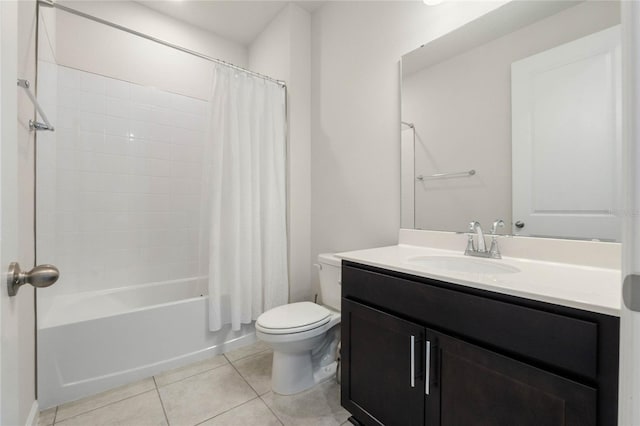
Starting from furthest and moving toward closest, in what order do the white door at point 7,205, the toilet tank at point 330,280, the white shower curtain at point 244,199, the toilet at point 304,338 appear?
the white shower curtain at point 244,199, the toilet tank at point 330,280, the toilet at point 304,338, the white door at point 7,205

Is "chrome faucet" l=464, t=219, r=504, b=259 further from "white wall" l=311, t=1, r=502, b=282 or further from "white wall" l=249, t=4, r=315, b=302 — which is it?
"white wall" l=249, t=4, r=315, b=302

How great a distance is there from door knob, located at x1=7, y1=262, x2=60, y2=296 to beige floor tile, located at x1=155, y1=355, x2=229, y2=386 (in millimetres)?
1426

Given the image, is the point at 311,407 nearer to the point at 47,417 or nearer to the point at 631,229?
the point at 47,417

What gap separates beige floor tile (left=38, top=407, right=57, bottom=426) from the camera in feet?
4.36

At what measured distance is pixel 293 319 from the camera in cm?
157

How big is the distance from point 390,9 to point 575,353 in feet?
6.43

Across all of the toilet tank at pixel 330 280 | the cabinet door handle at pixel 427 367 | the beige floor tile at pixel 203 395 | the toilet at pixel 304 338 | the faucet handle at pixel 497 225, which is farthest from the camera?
the toilet tank at pixel 330 280

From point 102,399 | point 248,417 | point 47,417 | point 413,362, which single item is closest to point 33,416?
point 47,417

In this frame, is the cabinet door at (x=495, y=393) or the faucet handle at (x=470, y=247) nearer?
the cabinet door at (x=495, y=393)

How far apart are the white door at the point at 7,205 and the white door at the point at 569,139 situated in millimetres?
1649

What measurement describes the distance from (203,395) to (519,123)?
7.06 ft

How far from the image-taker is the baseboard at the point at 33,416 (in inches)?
48.9

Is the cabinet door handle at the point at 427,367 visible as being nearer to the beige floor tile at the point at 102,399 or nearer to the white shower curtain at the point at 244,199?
the white shower curtain at the point at 244,199

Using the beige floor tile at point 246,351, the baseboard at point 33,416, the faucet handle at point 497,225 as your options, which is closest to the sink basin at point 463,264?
the faucet handle at point 497,225
